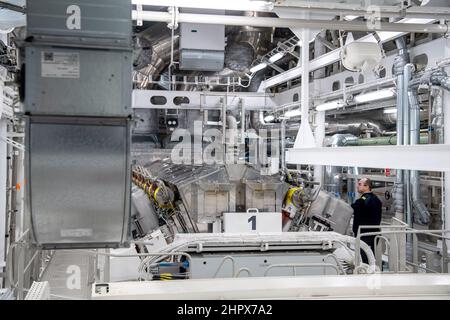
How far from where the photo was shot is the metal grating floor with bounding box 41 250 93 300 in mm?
3754

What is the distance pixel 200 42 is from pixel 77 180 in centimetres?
446

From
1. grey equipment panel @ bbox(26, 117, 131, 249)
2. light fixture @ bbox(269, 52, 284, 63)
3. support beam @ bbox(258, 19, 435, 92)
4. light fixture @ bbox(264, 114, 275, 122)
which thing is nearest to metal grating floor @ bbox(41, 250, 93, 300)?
grey equipment panel @ bbox(26, 117, 131, 249)

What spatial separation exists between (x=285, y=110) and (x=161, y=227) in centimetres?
419

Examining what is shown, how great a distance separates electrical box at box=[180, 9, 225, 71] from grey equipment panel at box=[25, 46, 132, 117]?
4137 millimetres

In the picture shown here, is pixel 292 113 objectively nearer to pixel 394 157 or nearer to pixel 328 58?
pixel 328 58

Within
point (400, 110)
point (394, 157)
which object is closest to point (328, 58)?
point (400, 110)

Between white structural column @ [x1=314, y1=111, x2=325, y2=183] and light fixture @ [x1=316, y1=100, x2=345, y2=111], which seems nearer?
light fixture @ [x1=316, y1=100, x2=345, y2=111]

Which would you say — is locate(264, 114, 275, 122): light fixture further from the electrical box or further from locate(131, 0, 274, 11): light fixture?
locate(131, 0, 274, 11): light fixture

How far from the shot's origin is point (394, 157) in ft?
7.25

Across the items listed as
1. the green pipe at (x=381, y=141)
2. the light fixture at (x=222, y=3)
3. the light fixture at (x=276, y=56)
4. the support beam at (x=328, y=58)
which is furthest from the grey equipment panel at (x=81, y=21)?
the light fixture at (x=276, y=56)

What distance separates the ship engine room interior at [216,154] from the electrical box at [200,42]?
0.02 metres
